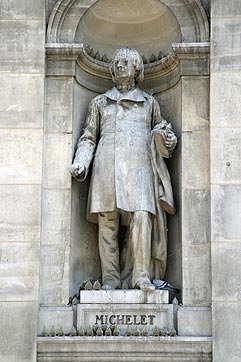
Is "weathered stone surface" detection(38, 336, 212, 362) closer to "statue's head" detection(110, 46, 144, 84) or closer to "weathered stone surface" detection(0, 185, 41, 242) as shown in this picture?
"weathered stone surface" detection(0, 185, 41, 242)

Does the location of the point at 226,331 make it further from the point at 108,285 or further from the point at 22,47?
the point at 22,47

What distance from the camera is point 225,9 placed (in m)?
20.0

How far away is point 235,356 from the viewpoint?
61.1 ft

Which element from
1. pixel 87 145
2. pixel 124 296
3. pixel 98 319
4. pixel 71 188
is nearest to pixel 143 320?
pixel 124 296

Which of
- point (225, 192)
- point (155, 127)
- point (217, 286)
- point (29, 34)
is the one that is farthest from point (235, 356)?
point (29, 34)

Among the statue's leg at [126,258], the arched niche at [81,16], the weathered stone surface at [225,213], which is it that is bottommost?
the statue's leg at [126,258]

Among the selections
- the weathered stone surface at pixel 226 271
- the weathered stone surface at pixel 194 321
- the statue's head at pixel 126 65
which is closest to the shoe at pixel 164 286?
the weathered stone surface at pixel 194 321

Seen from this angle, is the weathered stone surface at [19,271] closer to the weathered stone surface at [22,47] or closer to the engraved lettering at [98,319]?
the engraved lettering at [98,319]

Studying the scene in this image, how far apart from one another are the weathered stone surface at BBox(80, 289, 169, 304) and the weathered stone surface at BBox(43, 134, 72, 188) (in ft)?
5.56

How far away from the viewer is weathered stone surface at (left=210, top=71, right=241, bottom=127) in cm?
1953

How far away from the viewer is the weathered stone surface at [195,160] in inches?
775

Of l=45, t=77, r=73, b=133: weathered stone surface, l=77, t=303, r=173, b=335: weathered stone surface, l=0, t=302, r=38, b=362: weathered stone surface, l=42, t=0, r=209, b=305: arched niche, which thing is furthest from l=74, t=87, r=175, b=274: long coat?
l=0, t=302, r=38, b=362: weathered stone surface

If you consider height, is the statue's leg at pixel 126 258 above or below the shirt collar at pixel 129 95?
below

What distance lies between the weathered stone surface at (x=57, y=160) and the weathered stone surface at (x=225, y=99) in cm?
222
